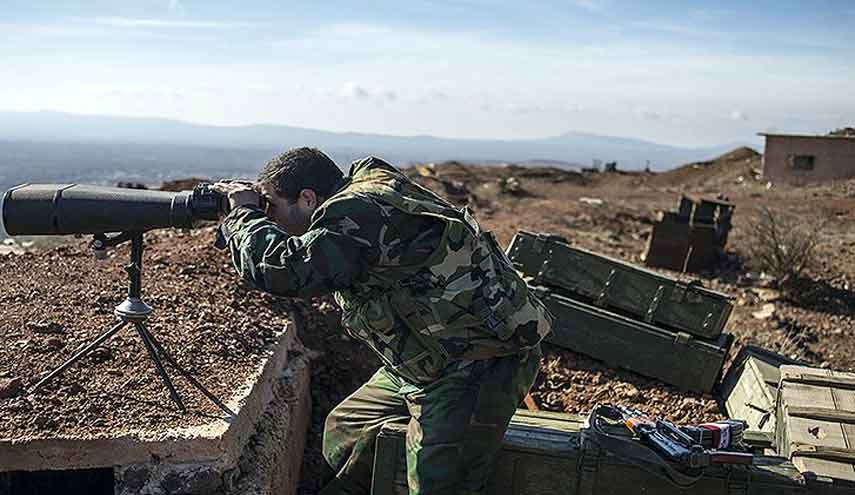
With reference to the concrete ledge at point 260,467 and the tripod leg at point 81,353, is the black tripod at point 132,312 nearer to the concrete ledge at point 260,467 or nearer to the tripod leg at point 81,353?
the tripod leg at point 81,353

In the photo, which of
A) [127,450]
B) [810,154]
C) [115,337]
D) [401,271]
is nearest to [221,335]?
[115,337]

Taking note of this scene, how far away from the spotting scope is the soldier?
0.13 meters

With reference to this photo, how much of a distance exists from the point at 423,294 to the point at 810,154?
23.8 m

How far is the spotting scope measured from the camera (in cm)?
339

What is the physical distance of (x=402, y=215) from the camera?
10.1 ft

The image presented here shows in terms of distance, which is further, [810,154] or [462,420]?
[810,154]

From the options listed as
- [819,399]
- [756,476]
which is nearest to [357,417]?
[756,476]

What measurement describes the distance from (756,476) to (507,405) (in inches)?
41.5

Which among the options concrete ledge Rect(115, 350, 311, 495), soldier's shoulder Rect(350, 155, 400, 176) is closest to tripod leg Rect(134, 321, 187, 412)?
concrete ledge Rect(115, 350, 311, 495)

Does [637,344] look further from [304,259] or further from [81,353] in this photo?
[81,353]

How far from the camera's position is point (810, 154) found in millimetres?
24000

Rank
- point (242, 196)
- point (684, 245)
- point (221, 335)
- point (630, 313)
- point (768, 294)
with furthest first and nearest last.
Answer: point (684, 245) < point (768, 294) < point (630, 313) < point (221, 335) < point (242, 196)

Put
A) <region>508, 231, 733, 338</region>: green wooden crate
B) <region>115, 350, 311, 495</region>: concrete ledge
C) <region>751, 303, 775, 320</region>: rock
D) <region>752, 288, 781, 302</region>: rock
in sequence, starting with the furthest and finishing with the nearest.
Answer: <region>752, 288, 781, 302</region>: rock, <region>751, 303, 775, 320</region>: rock, <region>508, 231, 733, 338</region>: green wooden crate, <region>115, 350, 311, 495</region>: concrete ledge

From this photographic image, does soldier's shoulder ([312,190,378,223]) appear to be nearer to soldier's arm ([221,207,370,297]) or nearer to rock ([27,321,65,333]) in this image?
soldier's arm ([221,207,370,297])
